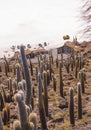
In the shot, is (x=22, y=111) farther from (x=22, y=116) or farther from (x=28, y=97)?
(x=28, y=97)

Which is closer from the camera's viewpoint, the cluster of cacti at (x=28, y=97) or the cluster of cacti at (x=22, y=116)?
the cluster of cacti at (x=22, y=116)

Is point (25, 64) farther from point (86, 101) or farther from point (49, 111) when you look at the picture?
point (86, 101)

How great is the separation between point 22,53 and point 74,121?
22.7 feet

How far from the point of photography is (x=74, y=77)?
2162 cm

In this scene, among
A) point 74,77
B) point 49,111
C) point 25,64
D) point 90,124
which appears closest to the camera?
point 25,64

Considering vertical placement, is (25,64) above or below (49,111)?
above

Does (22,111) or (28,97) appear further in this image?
(28,97)

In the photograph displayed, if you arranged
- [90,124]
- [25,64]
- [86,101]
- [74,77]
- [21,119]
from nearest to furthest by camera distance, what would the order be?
[21,119], [25,64], [90,124], [86,101], [74,77]

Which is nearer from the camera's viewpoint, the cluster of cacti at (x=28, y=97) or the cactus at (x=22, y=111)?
the cactus at (x=22, y=111)

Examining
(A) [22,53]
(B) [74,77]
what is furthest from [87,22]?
(A) [22,53]

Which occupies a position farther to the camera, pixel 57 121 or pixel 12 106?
pixel 12 106

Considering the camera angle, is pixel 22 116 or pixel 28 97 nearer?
pixel 22 116

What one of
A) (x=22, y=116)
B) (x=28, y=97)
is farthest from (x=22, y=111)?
(x=28, y=97)

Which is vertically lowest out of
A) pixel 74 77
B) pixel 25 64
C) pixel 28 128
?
pixel 74 77
